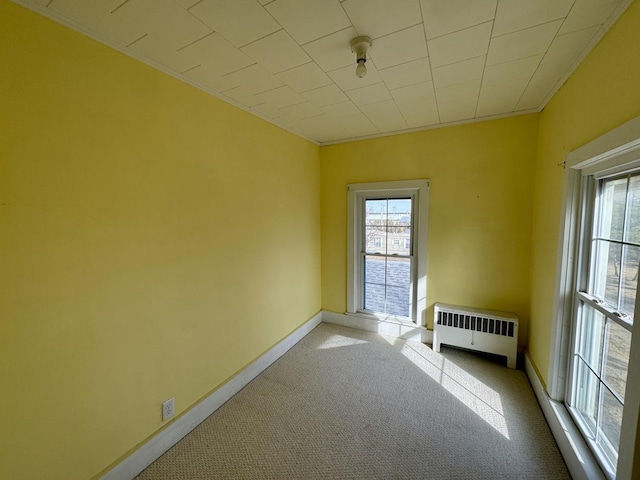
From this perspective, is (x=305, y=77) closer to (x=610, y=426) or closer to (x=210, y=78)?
(x=210, y=78)

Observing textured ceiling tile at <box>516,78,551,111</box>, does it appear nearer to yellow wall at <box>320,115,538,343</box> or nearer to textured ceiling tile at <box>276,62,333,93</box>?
yellow wall at <box>320,115,538,343</box>

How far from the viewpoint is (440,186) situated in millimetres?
2803

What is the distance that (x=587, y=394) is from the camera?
1.57 metres

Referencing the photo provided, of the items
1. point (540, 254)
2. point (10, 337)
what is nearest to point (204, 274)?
point (10, 337)

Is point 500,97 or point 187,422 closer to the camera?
point 187,422

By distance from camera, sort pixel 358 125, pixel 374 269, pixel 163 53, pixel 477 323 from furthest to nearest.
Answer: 1. pixel 374 269
2. pixel 358 125
3. pixel 477 323
4. pixel 163 53

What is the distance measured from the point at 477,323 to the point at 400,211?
1431 millimetres

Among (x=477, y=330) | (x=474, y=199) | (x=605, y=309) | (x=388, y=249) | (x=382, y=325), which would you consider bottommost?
(x=382, y=325)

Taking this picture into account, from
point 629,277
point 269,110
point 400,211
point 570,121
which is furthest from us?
point 400,211

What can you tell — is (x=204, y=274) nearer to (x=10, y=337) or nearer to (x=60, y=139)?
(x=10, y=337)

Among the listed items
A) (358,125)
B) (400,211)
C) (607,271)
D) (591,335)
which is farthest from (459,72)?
(591,335)

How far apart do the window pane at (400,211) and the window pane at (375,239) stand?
184 mm

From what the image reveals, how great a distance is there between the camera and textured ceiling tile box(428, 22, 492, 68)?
52.1 inches

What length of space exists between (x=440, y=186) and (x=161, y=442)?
321cm
